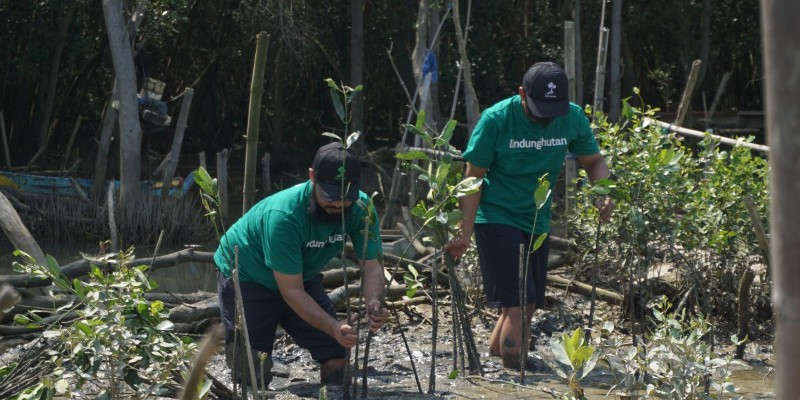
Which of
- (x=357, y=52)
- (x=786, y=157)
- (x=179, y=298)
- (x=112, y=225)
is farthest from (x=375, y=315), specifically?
(x=357, y=52)

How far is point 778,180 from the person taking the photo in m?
0.85

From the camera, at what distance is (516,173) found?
18.0 ft

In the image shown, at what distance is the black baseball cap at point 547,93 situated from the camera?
529cm

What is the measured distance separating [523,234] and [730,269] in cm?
179

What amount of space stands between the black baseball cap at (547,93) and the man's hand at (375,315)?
4.33 feet

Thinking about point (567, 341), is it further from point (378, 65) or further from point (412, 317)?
point (378, 65)

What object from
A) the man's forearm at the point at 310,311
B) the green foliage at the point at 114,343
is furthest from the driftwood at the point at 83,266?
the green foliage at the point at 114,343

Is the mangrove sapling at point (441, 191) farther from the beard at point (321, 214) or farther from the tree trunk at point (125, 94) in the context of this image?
the tree trunk at point (125, 94)

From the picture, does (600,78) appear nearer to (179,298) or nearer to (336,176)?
(179,298)

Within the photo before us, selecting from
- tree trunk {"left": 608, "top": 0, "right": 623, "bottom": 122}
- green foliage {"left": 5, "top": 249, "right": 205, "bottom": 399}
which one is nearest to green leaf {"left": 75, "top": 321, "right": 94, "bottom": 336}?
green foliage {"left": 5, "top": 249, "right": 205, "bottom": 399}

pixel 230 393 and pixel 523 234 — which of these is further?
pixel 523 234

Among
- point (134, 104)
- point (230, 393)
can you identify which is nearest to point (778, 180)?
point (230, 393)

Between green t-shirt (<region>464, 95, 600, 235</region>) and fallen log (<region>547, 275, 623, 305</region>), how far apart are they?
181 centimetres

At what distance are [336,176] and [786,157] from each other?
3768 mm
